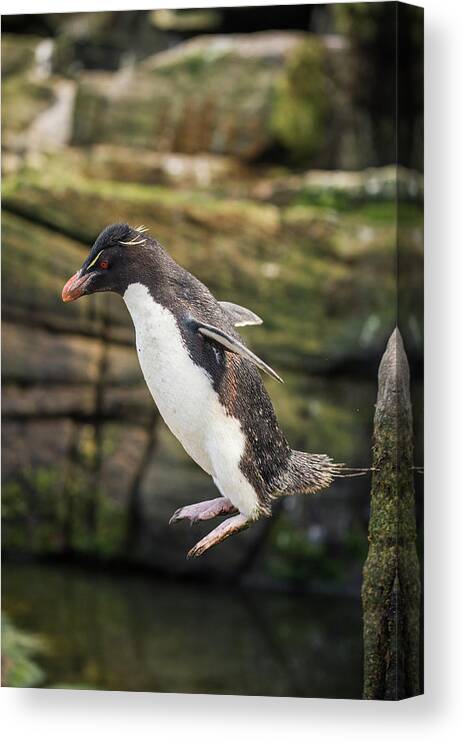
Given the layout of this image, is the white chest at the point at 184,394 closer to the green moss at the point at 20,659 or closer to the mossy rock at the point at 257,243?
the mossy rock at the point at 257,243

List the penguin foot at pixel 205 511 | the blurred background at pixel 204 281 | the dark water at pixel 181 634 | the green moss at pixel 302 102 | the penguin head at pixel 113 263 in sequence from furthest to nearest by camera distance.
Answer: the green moss at pixel 302 102 → the blurred background at pixel 204 281 → the dark water at pixel 181 634 → the penguin foot at pixel 205 511 → the penguin head at pixel 113 263

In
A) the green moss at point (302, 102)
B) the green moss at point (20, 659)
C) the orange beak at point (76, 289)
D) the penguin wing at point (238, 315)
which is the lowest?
the green moss at point (20, 659)

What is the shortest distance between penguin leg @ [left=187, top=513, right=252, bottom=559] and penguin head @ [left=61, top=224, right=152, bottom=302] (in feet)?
2.54

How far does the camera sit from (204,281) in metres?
5.21

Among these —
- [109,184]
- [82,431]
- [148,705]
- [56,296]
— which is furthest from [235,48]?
[148,705]

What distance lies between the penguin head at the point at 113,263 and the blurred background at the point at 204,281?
0.78 metres

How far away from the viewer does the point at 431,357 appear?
4.55 m

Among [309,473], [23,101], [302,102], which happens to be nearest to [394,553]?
[309,473]

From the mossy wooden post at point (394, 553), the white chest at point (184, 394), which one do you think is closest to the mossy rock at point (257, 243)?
the mossy wooden post at point (394, 553)

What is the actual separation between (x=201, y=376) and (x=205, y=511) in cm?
55

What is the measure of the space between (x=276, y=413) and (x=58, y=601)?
1252mm

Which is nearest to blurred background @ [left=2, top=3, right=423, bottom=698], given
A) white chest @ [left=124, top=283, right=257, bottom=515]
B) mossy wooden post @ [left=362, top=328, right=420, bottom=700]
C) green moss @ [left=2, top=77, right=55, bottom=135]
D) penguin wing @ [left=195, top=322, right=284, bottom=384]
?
green moss @ [left=2, top=77, right=55, bottom=135]

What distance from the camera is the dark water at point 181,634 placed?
482 cm

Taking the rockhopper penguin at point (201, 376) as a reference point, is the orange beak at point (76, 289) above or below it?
above
